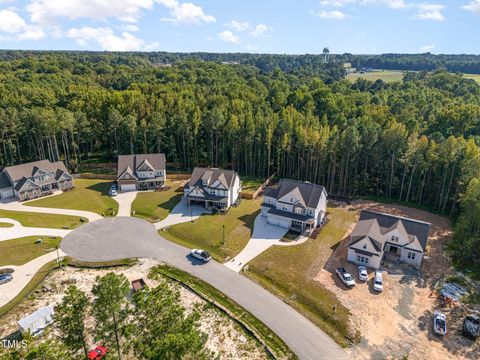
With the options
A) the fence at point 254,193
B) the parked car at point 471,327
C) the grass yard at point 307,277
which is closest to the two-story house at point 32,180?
the fence at point 254,193

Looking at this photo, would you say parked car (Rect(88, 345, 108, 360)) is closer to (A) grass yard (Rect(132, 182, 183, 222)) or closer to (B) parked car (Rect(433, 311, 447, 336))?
(A) grass yard (Rect(132, 182, 183, 222))

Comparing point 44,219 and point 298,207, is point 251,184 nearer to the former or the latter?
point 298,207

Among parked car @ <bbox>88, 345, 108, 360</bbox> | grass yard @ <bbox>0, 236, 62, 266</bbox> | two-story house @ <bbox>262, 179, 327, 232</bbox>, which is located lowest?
grass yard @ <bbox>0, 236, 62, 266</bbox>

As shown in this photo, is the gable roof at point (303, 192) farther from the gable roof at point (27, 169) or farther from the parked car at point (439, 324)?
the gable roof at point (27, 169)

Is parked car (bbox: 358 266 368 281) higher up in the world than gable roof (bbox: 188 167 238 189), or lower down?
lower down

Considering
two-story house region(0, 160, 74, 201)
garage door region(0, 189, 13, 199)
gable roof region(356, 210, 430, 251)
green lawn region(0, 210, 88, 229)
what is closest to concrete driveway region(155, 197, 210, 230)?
green lawn region(0, 210, 88, 229)

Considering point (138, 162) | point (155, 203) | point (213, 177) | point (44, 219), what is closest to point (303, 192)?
point (213, 177)
